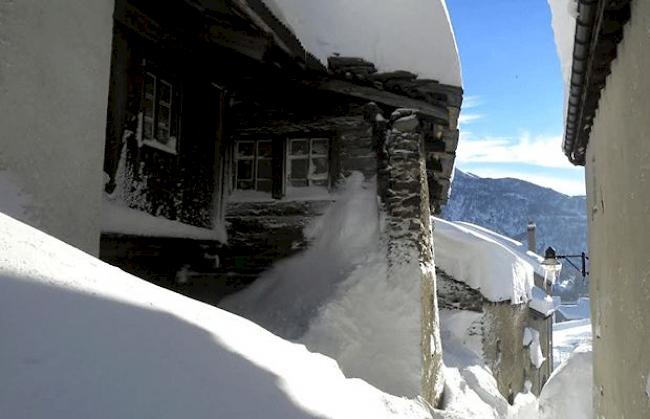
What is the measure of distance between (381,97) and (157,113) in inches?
98.6

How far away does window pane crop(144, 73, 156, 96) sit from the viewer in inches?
216

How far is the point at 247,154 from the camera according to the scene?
22.9 feet

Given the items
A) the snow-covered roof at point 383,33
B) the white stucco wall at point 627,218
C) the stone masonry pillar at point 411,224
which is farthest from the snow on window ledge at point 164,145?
the white stucco wall at point 627,218

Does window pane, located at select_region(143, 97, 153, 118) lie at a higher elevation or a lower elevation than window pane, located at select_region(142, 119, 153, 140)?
higher

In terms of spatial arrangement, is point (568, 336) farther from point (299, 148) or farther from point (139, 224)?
point (139, 224)

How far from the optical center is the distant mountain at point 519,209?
54.2m

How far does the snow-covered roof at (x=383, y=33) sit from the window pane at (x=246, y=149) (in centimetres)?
163

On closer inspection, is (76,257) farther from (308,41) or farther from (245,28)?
(308,41)

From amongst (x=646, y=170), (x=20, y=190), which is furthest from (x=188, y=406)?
(x=646, y=170)

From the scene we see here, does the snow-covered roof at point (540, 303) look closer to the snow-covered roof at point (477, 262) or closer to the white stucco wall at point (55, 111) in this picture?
the snow-covered roof at point (477, 262)

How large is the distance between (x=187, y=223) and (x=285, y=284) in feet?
4.29

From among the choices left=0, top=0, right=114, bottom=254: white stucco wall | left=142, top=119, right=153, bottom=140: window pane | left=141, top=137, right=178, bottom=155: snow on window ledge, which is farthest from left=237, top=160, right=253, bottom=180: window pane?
left=0, top=0, right=114, bottom=254: white stucco wall

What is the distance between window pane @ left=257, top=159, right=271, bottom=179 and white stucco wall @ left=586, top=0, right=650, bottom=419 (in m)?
3.76

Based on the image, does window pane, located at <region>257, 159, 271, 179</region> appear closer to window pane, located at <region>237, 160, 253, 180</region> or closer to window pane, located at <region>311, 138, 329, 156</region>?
window pane, located at <region>237, 160, 253, 180</region>
